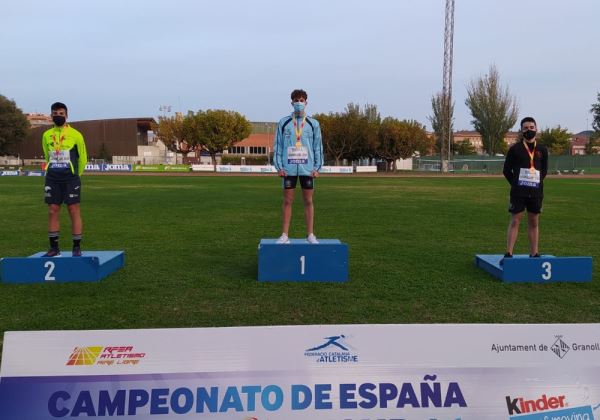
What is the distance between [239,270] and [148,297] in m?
1.67

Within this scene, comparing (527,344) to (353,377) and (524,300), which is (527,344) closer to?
(353,377)

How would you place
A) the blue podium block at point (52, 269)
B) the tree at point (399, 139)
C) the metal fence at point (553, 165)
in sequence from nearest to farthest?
the blue podium block at point (52, 269) < the metal fence at point (553, 165) < the tree at point (399, 139)

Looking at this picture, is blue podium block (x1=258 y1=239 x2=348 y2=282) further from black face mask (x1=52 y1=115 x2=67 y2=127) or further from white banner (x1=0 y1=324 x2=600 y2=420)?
white banner (x1=0 y1=324 x2=600 y2=420)

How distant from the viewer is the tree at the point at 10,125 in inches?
3071

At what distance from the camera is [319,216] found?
46.8 ft

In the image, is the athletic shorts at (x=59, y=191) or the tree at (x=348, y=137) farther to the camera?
the tree at (x=348, y=137)

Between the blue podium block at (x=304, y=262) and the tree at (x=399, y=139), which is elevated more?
the tree at (x=399, y=139)

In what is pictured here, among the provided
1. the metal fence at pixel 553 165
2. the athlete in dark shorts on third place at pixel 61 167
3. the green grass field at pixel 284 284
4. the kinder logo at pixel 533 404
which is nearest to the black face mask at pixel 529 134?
the green grass field at pixel 284 284

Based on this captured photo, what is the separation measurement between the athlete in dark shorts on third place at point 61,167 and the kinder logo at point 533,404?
552 centimetres

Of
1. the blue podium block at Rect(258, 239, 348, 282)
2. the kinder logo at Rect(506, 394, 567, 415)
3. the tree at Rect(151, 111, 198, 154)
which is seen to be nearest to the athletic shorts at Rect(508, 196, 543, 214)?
the blue podium block at Rect(258, 239, 348, 282)

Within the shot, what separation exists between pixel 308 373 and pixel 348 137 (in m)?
60.9

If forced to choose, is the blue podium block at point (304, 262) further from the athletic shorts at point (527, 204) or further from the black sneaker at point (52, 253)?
the black sneaker at point (52, 253)

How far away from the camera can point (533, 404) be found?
8.86 ft

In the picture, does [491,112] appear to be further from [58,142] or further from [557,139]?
[58,142]
